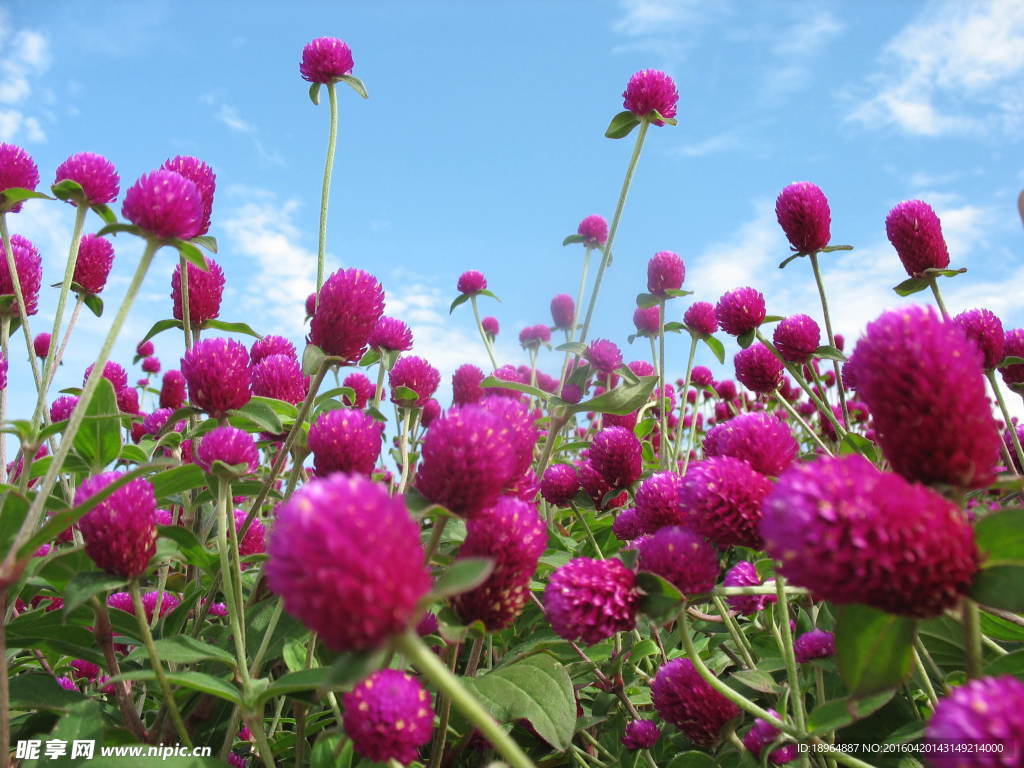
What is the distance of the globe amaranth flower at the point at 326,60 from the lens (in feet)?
8.07

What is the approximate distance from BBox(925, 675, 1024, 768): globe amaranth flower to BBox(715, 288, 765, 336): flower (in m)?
1.99

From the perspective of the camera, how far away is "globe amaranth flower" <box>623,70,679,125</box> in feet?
8.32

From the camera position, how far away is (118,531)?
1152 mm

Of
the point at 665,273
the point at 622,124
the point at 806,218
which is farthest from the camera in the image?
the point at 665,273

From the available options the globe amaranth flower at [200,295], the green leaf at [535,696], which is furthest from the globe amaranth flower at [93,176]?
the green leaf at [535,696]

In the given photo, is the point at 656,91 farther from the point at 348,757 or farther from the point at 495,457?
the point at 348,757

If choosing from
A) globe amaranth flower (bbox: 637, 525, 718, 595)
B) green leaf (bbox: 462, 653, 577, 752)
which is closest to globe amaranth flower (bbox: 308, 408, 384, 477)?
green leaf (bbox: 462, 653, 577, 752)

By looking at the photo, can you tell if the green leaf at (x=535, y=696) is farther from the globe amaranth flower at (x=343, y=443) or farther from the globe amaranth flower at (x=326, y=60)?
the globe amaranth flower at (x=326, y=60)

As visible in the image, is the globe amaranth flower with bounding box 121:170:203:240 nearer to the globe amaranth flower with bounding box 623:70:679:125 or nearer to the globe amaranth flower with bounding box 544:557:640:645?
the globe amaranth flower with bounding box 544:557:640:645

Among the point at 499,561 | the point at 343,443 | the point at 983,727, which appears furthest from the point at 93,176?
the point at 983,727

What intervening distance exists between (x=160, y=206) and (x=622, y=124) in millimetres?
1879

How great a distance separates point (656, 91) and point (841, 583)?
2279 mm

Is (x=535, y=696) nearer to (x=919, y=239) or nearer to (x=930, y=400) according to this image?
(x=930, y=400)

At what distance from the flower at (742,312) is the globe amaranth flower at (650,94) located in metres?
0.73
